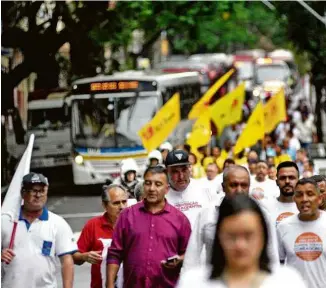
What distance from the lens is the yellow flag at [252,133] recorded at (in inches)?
811

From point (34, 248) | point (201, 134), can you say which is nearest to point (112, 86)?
point (201, 134)

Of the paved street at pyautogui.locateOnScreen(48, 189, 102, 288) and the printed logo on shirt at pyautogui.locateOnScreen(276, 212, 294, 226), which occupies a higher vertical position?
the paved street at pyautogui.locateOnScreen(48, 189, 102, 288)

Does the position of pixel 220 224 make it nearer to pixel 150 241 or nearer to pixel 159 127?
pixel 150 241

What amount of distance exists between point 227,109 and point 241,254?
2001cm

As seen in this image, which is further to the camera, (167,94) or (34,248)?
(167,94)

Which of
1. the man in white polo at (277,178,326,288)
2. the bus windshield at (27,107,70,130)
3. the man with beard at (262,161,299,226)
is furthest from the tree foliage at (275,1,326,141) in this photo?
the man in white polo at (277,178,326,288)

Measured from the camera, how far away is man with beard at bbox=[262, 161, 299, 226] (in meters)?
9.71

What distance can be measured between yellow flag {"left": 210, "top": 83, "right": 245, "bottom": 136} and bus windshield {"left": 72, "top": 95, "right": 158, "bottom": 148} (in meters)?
4.40

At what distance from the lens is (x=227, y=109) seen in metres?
24.5

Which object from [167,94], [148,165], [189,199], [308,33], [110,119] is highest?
[308,33]

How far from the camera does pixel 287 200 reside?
32.7 feet

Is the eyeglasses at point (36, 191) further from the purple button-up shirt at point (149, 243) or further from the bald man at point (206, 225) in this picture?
the bald man at point (206, 225)

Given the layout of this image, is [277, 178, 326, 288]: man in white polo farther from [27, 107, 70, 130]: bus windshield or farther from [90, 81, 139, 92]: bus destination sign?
[27, 107, 70, 130]: bus windshield

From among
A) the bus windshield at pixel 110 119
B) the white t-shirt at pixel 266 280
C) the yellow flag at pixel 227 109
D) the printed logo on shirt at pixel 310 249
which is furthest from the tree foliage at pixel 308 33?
the white t-shirt at pixel 266 280
